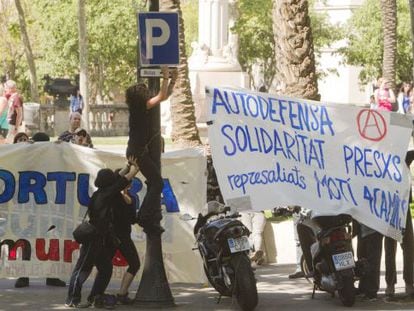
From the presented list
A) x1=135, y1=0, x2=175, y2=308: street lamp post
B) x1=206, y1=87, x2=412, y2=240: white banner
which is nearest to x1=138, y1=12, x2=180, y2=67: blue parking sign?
x1=135, y1=0, x2=175, y2=308: street lamp post

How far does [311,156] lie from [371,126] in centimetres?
69

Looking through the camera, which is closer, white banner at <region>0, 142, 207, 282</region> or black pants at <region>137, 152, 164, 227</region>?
black pants at <region>137, 152, 164, 227</region>

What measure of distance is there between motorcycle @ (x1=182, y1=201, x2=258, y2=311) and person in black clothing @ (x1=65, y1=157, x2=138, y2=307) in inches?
34.5

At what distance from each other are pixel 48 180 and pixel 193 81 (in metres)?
28.9

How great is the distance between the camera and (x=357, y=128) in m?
12.4

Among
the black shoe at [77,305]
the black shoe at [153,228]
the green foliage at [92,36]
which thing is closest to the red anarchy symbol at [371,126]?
the black shoe at [153,228]

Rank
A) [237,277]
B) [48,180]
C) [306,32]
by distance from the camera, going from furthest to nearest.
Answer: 1. [306,32]
2. [48,180]
3. [237,277]

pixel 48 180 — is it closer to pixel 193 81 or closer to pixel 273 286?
pixel 273 286

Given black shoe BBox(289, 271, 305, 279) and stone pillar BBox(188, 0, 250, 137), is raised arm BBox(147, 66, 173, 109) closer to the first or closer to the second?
black shoe BBox(289, 271, 305, 279)

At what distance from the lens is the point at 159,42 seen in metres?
11.9

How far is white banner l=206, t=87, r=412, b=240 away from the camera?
11992 millimetres

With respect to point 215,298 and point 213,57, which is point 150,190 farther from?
point 213,57

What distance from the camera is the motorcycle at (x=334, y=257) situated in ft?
38.8

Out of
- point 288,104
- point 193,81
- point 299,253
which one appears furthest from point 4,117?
point 193,81
